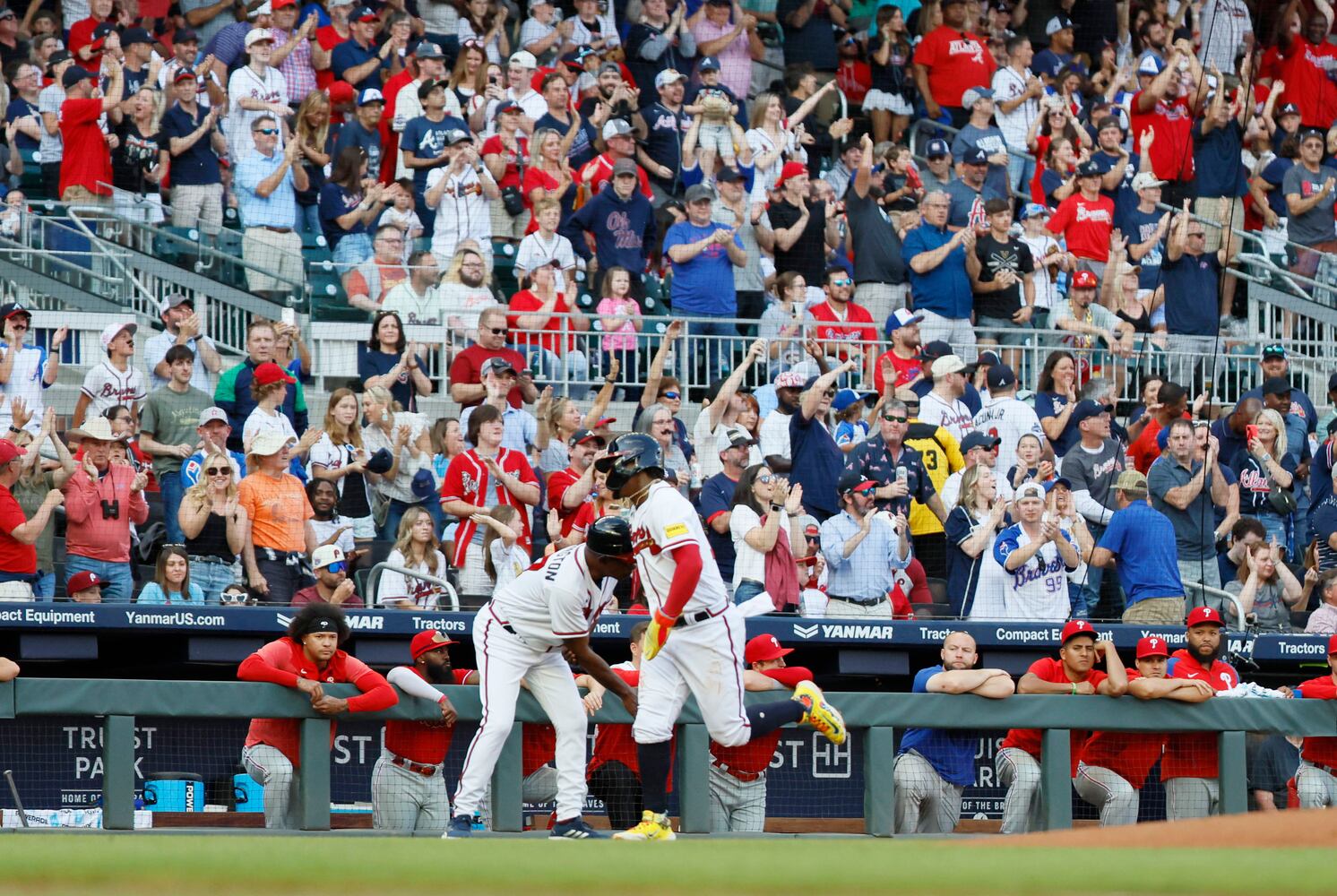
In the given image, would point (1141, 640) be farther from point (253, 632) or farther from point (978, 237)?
point (978, 237)

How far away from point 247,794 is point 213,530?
1.93 meters

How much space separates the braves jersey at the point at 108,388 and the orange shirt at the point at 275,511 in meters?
1.11

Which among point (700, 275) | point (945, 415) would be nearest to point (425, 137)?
point (700, 275)

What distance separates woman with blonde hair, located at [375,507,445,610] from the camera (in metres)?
11.2

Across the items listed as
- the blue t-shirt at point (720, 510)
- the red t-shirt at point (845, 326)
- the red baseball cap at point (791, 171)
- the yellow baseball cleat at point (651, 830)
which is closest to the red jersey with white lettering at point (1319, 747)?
the blue t-shirt at point (720, 510)

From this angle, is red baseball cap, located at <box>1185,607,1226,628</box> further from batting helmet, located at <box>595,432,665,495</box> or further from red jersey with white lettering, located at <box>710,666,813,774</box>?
batting helmet, located at <box>595,432,665,495</box>

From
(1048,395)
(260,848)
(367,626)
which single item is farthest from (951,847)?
(1048,395)

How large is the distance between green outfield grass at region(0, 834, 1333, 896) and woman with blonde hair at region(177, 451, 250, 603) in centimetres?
484

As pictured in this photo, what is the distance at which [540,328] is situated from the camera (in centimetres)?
1395

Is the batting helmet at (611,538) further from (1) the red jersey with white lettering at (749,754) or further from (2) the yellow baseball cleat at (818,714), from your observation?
(1) the red jersey with white lettering at (749,754)

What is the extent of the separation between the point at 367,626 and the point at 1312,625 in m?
5.24

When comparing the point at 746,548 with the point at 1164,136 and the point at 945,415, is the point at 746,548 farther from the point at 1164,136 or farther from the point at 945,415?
the point at 1164,136

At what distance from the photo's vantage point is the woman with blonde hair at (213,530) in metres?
11.1

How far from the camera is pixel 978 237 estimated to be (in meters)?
15.3
